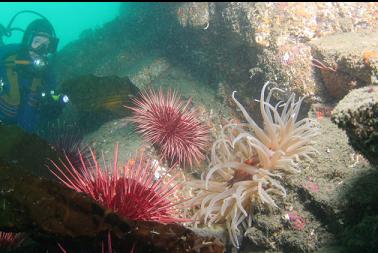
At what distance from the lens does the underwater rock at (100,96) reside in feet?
23.6

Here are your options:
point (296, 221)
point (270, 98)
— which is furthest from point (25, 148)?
point (270, 98)

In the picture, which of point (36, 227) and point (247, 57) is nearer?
point (36, 227)

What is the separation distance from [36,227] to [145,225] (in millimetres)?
954

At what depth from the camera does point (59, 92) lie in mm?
7879

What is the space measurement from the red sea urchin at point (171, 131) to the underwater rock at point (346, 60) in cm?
239

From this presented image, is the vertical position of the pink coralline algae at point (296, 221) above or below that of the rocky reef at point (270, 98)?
below

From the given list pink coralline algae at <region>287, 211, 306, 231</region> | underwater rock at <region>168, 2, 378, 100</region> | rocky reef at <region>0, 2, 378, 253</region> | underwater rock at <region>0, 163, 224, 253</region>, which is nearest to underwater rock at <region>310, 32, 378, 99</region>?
rocky reef at <region>0, 2, 378, 253</region>

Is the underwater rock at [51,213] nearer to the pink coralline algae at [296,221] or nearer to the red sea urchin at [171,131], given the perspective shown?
the pink coralline algae at [296,221]

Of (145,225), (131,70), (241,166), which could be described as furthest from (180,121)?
(131,70)

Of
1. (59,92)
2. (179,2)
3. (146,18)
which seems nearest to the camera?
(59,92)

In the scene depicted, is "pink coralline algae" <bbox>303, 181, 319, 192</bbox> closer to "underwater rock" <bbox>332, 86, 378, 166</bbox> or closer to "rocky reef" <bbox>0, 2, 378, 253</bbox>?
"rocky reef" <bbox>0, 2, 378, 253</bbox>

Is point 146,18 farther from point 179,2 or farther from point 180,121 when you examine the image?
point 180,121

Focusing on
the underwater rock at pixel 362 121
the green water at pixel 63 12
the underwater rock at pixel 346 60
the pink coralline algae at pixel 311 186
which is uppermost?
the green water at pixel 63 12

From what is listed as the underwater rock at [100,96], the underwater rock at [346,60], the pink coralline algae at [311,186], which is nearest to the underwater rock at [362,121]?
the pink coralline algae at [311,186]
